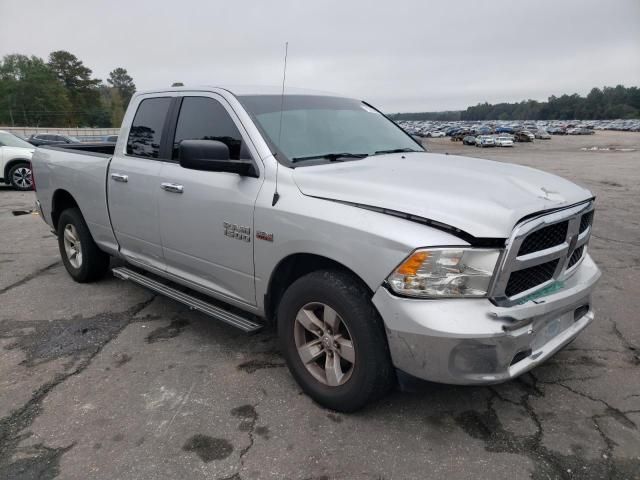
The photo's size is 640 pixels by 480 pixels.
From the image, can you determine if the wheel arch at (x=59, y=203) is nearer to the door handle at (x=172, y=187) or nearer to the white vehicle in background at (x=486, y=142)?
the door handle at (x=172, y=187)

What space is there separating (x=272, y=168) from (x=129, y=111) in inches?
82.2

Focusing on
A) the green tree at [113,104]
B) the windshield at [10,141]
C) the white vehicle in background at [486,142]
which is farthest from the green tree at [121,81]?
the windshield at [10,141]

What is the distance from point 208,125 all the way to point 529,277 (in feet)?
7.90

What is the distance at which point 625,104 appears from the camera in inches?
5782

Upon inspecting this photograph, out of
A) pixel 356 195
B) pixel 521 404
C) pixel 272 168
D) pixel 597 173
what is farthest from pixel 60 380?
pixel 597 173

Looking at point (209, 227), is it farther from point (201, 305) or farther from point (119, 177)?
point (119, 177)

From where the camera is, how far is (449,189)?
9.00 ft

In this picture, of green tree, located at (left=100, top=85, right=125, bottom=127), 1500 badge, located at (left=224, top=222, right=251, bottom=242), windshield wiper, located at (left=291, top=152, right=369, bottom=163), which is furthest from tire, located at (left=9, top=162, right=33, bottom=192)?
green tree, located at (left=100, top=85, right=125, bottom=127)

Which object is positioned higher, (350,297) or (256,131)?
(256,131)

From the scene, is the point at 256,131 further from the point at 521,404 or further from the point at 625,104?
the point at 625,104

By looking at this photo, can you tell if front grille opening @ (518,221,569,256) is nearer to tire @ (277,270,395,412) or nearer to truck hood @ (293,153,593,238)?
truck hood @ (293,153,593,238)

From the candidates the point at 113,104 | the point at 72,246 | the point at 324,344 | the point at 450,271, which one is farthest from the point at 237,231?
the point at 113,104

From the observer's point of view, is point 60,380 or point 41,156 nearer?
point 60,380

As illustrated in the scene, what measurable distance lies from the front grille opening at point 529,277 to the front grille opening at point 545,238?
0.10 meters
